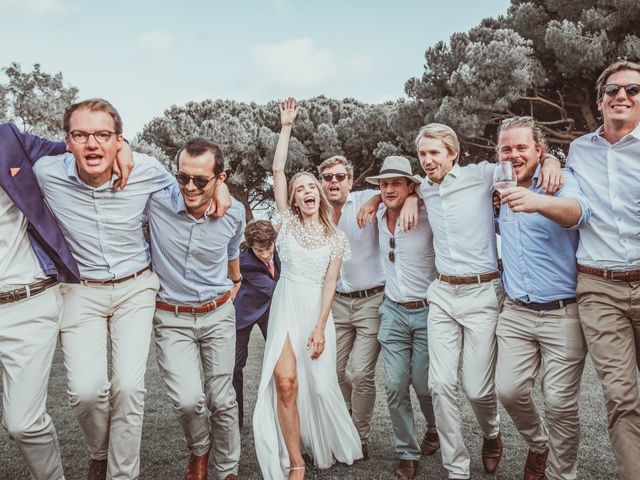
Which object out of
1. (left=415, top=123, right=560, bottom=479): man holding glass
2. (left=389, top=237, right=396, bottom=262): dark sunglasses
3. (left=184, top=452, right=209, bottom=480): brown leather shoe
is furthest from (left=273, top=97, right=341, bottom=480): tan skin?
(left=415, top=123, right=560, bottom=479): man holding glass

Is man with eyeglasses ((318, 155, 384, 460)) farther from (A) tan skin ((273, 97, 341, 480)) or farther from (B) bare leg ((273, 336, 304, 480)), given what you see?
(B) bare leg ((273, 336, 304, 480))

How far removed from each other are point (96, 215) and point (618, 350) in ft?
12.3

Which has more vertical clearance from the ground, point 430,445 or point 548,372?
point 548,372

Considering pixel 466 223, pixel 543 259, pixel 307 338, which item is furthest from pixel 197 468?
pixel 543 259

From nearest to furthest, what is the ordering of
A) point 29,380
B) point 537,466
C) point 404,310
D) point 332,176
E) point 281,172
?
point 29,380 < point 537,466 < point 404,310 < point 281,172 < point 332,176

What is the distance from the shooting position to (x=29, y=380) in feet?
11.7

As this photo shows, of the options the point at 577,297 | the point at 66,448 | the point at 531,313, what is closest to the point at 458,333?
the point at 531,313

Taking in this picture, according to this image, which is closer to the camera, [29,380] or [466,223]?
[29,380]

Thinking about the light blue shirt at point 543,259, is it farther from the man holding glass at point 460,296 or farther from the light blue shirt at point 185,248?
the light blue shirt at point 185,248

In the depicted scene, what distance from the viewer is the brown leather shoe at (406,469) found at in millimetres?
4582

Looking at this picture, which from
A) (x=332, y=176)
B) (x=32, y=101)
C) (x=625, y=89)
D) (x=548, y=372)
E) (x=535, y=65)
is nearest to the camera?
(x=625, y=89)

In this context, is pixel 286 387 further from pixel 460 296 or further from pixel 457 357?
pixel 460 296

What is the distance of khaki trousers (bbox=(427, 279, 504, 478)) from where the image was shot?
14.4 ft

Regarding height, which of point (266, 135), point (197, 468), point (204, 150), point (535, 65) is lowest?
point (197, 468)
